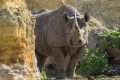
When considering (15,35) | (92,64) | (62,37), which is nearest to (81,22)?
(62,37)

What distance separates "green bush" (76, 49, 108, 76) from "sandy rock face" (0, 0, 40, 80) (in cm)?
877

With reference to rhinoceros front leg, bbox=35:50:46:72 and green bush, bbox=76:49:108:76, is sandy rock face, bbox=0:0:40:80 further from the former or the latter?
green bush, bbox=76:49:108:76

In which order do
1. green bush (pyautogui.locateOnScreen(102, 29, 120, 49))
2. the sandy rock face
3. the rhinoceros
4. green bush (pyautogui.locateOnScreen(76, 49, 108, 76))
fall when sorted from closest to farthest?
the sandy rock face
the rhinoceros
green bush (pyautogui.locateOnScreen(76, 49, 108, 76))
green bush (pyautogui.locateOnScreen(102, 29, 120, 49))

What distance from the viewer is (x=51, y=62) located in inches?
577

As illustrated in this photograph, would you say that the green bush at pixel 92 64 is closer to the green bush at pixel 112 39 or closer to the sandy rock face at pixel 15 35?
the green bush at pixel 112 39

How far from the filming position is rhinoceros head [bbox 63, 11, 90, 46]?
1126cm

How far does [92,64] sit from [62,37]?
1898 mm

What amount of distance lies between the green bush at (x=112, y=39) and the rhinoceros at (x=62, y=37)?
2671 mm

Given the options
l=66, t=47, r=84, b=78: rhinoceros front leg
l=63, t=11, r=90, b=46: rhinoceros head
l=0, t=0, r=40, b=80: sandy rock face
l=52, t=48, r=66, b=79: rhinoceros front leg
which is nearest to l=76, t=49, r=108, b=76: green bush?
l=66, t=47, r=84, b=78: rhinoceros front leg

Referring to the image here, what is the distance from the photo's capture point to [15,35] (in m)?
4.17

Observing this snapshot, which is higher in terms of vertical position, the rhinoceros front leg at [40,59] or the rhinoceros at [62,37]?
the rhinoceros at [62,37]

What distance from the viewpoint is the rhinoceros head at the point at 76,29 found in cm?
1126

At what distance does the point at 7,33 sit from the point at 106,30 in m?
12.0

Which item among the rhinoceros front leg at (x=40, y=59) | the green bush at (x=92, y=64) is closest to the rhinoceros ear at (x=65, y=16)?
the rhinoceros front leg at (x=40, y=59)
